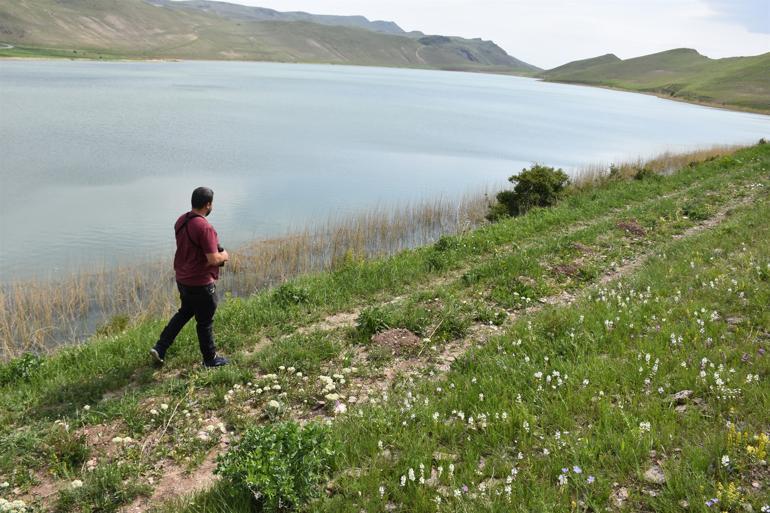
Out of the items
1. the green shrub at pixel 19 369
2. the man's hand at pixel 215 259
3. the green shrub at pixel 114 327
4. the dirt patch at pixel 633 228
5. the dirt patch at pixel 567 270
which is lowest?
the green shrub at pixel 114 327

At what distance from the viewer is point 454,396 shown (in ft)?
20.6

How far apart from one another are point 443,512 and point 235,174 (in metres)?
29.4

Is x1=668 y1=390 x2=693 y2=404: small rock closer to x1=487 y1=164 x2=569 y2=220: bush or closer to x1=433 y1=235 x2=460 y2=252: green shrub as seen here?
x1=433 y1=235 x2=460 y2=252: green shrub

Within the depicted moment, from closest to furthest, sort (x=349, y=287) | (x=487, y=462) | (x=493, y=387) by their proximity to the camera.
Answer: (x=487, y=462) → (x=493, y=387) → (x=349, y=287)

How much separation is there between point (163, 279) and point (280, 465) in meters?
12.7

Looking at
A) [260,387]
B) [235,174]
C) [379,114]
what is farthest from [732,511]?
[379,114]

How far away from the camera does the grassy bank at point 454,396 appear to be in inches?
183

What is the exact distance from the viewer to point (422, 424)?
5.79m

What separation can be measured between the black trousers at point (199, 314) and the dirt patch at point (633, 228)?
12191 mm

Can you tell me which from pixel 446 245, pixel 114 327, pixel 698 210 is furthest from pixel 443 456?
pixel 698 210

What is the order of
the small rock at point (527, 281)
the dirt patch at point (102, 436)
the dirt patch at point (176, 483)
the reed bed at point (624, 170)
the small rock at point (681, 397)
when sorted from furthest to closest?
→ the reed bed at point (624, 170)
the small rock at point (527, 281)
the dirt patch at point (102, 436)
the small rock at point (681, 397)
the dirt patch at point (176, 483)

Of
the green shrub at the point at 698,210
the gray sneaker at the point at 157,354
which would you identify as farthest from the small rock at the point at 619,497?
the green shrub at the point at 698,210

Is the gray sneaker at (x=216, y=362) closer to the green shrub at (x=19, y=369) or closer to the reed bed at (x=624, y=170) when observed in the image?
the green shrub at (x=19, y=369)

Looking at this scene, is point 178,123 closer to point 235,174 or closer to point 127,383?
point 235,174
